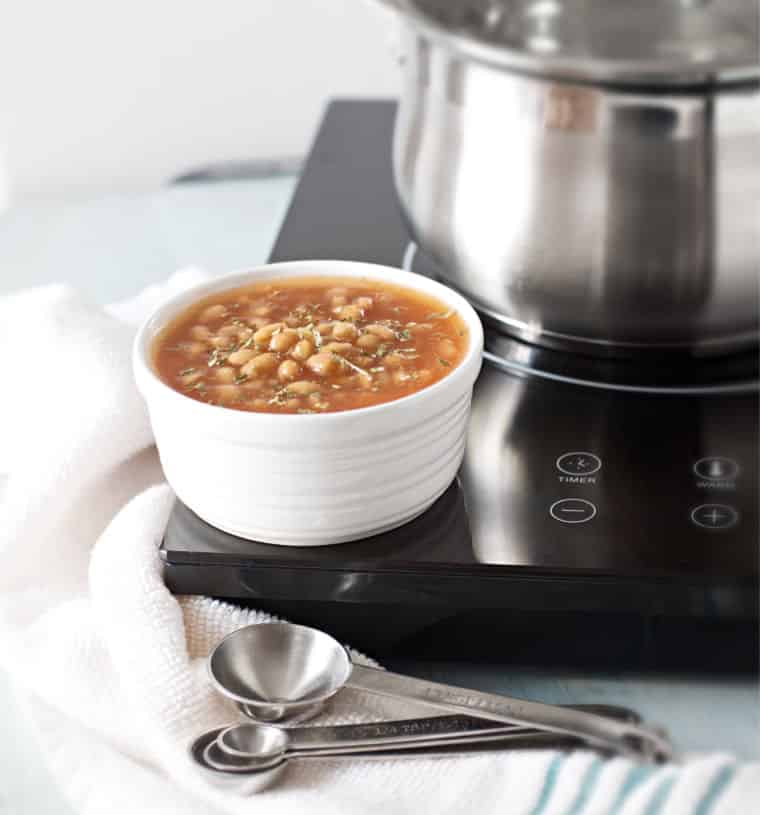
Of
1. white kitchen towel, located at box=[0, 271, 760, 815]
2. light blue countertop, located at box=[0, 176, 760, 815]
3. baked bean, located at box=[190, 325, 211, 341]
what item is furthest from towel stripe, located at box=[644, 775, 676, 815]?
baked bean, located at box=[190, 325, 211, 341]

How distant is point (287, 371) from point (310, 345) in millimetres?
23

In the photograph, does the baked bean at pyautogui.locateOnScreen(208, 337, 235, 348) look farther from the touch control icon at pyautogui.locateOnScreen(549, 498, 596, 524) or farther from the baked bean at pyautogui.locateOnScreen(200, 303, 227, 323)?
the touch control icon at pyautogui.locateOnScreen(549, 498, 596, 524)

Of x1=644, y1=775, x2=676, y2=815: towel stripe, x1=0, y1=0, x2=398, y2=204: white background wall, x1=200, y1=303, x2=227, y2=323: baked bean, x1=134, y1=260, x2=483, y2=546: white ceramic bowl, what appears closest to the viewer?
x1=644, y1=775, x2=676, y2=815: towel stripe

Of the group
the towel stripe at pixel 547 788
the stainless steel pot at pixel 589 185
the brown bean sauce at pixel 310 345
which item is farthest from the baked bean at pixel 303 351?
the towel stripe at pixel 547 788

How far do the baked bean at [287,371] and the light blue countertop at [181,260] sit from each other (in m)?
0.15

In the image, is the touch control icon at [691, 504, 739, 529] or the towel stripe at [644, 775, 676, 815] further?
the touch control icon at [691, 504, 739, 529]

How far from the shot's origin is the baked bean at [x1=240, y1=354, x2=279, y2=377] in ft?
2.14

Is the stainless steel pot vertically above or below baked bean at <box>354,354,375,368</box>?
above

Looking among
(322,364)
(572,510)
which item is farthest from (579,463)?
(322,364)

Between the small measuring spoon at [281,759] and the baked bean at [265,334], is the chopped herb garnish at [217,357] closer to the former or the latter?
the baked bean at [265,334]

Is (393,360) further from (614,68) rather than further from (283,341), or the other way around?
(614,68)

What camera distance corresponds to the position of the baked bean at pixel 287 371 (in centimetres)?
65

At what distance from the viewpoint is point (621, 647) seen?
0.63 metres

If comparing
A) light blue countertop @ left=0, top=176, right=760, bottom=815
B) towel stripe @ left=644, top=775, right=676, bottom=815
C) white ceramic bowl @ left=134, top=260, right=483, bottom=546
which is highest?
white ceramic bowl @ left=134, top=260, right=483, bottom=546
